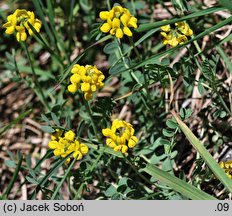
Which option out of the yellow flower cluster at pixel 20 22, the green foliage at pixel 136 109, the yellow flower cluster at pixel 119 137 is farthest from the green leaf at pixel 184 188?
the yellow flower cluster at pixel 20 22

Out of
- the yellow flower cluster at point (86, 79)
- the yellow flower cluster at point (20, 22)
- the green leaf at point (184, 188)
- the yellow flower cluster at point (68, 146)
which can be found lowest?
the green leaf at point (184, 188)

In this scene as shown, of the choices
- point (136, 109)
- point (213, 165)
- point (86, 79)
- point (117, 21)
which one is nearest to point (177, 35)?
point (117, 21)

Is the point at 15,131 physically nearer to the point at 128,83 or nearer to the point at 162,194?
the point at 128,83

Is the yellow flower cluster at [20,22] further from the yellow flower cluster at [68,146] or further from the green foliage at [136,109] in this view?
the yellow flower cluster at [68,146]

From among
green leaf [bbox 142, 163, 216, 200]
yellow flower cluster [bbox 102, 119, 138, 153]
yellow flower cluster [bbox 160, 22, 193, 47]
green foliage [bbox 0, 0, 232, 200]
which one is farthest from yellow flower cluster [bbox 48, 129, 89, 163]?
yellow flower cluster [bbox 160, 22, 193, 47]

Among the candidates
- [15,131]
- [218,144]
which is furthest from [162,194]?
[15,131]
